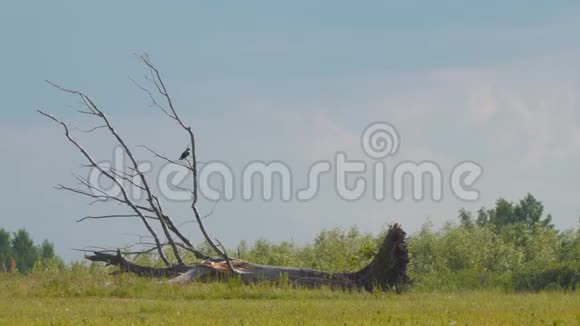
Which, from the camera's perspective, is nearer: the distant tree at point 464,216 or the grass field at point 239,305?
the grass field at point 239,305

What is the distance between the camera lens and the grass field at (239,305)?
38.3 feet

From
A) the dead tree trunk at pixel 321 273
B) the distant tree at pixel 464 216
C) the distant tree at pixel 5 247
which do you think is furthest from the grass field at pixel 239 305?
the distant tree at pixel 5 247

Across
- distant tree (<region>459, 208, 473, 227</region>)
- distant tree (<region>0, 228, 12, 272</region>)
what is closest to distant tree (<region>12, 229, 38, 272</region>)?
distant tree (<region>0, 228, 12, 272</region>)

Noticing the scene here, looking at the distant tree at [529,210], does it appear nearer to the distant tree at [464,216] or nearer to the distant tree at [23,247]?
the distant tree at [464,216]

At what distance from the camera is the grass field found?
38.3ft

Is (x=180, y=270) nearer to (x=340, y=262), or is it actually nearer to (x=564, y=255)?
(x=340, y=262)

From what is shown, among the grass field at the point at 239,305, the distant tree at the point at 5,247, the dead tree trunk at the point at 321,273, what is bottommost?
the grass field at the point at 239,305

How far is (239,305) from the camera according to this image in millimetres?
14727

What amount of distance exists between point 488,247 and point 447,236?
1.22 meters

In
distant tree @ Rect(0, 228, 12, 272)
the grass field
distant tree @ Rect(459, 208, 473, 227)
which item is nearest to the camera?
the grass field

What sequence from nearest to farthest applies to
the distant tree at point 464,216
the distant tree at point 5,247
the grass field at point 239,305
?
the grass field at point 239,305
the distant tree at point 464,216
the distant tree at point 5,247

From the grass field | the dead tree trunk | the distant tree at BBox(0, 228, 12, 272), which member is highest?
the distant tree at BBox(0, 228, 12, 272)

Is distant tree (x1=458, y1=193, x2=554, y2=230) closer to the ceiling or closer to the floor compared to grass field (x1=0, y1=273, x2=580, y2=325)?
closer to the ceiling

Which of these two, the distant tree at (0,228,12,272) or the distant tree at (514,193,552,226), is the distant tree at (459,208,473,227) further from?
the distant tree at (0,228,12,272)
